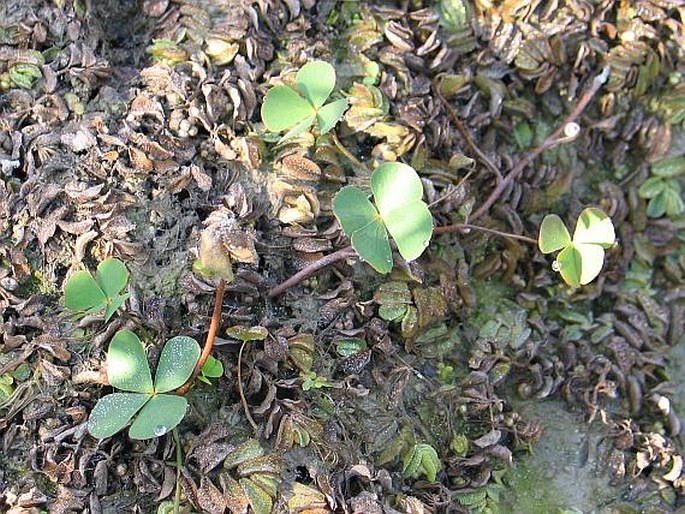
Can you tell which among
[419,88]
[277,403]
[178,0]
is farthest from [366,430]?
[178,0]

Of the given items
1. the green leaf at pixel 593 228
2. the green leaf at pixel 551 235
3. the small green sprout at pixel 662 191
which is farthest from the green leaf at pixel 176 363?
the small green sprout at pixel 662 191

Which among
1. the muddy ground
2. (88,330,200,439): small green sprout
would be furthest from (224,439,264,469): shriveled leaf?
(88,330,200,439): small green sprout

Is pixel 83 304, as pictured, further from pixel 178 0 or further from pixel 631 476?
pixel 631 476

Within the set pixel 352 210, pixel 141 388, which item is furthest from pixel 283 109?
pixel 141 388

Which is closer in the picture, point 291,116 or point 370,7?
point 291,116

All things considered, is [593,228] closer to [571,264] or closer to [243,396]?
[571,264]

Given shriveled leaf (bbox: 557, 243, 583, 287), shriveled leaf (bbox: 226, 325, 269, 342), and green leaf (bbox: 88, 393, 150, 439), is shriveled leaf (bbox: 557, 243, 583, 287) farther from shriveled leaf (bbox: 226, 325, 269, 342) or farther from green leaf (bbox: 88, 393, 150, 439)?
green leaf (bbox: 88, 393, 150, 439)
